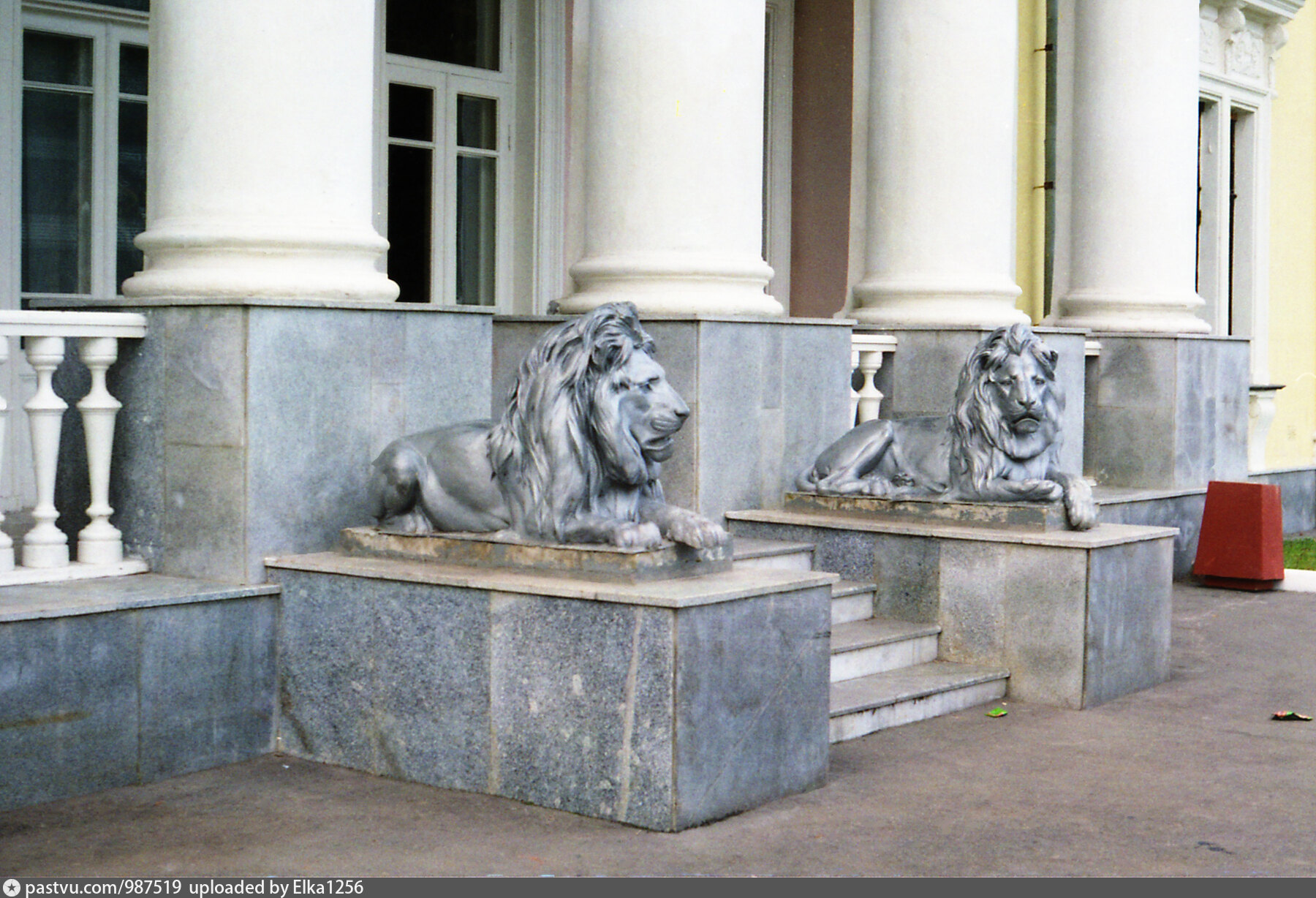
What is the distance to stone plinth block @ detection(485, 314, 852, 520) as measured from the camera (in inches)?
338

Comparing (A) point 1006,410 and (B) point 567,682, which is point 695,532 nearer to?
(B) point 567,682

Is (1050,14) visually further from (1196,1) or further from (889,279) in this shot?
(889,279)

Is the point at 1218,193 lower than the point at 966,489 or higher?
higher

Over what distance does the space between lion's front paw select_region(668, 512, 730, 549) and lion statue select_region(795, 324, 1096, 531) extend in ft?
8.43

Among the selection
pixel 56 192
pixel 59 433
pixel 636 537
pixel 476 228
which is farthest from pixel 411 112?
pixel 636 537

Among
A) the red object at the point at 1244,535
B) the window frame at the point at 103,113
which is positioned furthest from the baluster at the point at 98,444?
the red object at the point at 1244,535

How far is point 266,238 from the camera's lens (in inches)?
267

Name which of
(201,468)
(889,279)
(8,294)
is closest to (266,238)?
(201,468)

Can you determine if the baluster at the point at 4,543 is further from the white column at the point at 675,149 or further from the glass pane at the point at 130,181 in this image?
the glass pane at the point at 130,181

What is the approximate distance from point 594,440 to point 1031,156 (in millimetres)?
9021

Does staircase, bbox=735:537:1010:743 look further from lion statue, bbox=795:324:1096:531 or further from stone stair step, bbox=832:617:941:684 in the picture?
lion statue, bbox=795:324:1096:531

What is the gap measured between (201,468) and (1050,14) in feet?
31.4

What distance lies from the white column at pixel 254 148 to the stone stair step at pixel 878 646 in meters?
2.66

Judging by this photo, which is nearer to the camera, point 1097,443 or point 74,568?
point 74,568
